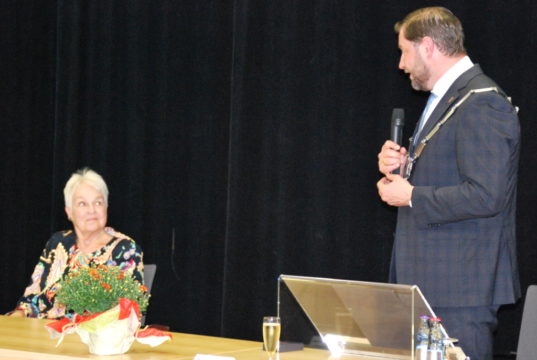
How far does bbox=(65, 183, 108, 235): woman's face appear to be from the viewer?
4004mm

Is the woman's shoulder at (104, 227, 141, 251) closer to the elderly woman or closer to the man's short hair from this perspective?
the elderly woman

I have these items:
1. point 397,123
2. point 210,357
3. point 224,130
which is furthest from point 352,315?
point 224,130

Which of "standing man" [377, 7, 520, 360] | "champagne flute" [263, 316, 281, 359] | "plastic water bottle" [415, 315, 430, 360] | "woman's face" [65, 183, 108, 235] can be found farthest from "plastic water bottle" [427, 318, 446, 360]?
"woman's face" [65, 183, 108, 235]

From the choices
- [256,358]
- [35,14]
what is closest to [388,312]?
[256,358]

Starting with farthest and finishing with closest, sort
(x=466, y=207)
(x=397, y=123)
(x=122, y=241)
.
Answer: (x=122, y=241) < (x=397, y=123) < (x=466, y=207)

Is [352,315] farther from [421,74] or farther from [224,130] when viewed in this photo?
[224,130]

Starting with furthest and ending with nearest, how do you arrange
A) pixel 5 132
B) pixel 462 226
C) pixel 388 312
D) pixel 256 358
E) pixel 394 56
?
pixel 5 132
pixel 394 56
pixel 462 226
pixel 256 358
pixel 388 312

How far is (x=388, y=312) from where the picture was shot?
2.20 m

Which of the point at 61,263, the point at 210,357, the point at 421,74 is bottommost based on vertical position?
the point at 61,263

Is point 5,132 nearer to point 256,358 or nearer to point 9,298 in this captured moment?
point 9,298

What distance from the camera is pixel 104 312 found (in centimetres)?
239

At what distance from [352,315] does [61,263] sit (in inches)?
82.1

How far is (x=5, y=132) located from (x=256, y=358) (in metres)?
3.24

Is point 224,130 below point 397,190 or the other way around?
the other way around
